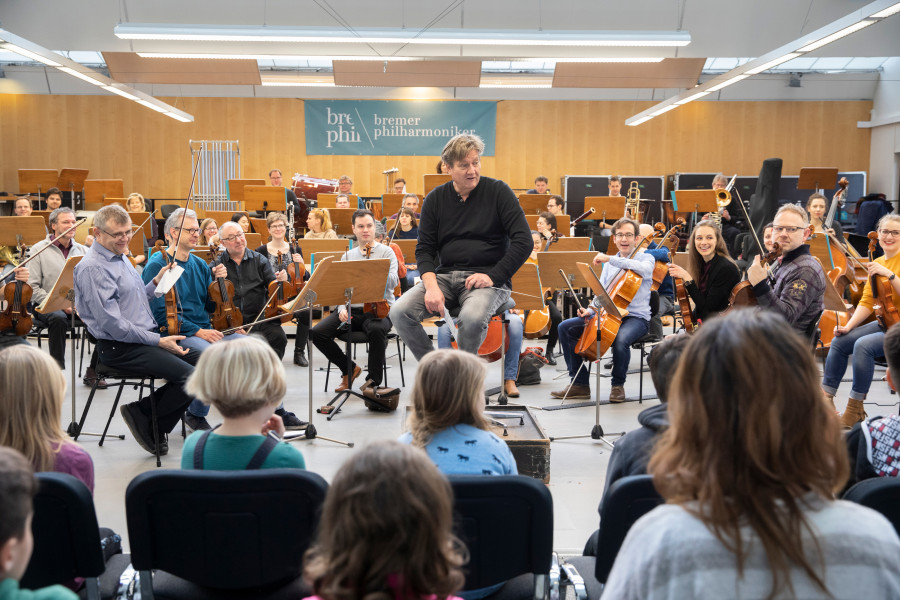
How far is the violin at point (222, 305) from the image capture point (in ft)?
15.6

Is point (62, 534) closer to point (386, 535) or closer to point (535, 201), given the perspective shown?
point (386, 535)

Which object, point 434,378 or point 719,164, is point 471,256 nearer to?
point 434,378

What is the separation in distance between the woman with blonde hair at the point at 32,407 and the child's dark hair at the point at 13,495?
0.79 meters

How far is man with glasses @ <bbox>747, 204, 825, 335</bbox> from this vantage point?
164 inches

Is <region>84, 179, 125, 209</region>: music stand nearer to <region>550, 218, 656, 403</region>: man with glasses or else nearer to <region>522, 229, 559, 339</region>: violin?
<region>522, 229, 559, 339</region>: violin

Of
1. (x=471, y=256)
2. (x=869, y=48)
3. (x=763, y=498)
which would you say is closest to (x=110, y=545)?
(x=763, y=498)

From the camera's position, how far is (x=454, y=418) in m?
2.02

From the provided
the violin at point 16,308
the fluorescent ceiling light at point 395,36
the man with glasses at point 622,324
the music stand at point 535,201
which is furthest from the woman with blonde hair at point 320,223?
the man with glasses at point 622,324

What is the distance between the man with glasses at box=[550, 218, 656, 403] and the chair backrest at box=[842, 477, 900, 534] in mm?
3650

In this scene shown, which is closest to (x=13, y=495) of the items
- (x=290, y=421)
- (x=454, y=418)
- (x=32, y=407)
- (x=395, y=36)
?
(x=32, y=407)

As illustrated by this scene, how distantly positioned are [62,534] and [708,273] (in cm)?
415

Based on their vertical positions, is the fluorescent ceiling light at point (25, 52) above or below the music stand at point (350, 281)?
above

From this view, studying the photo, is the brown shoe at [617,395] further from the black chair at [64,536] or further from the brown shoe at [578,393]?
the black chair at [64,536]

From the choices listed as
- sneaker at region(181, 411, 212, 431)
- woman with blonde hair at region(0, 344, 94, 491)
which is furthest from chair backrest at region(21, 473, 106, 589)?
sneaker at region(181, 411, 212, 431)
